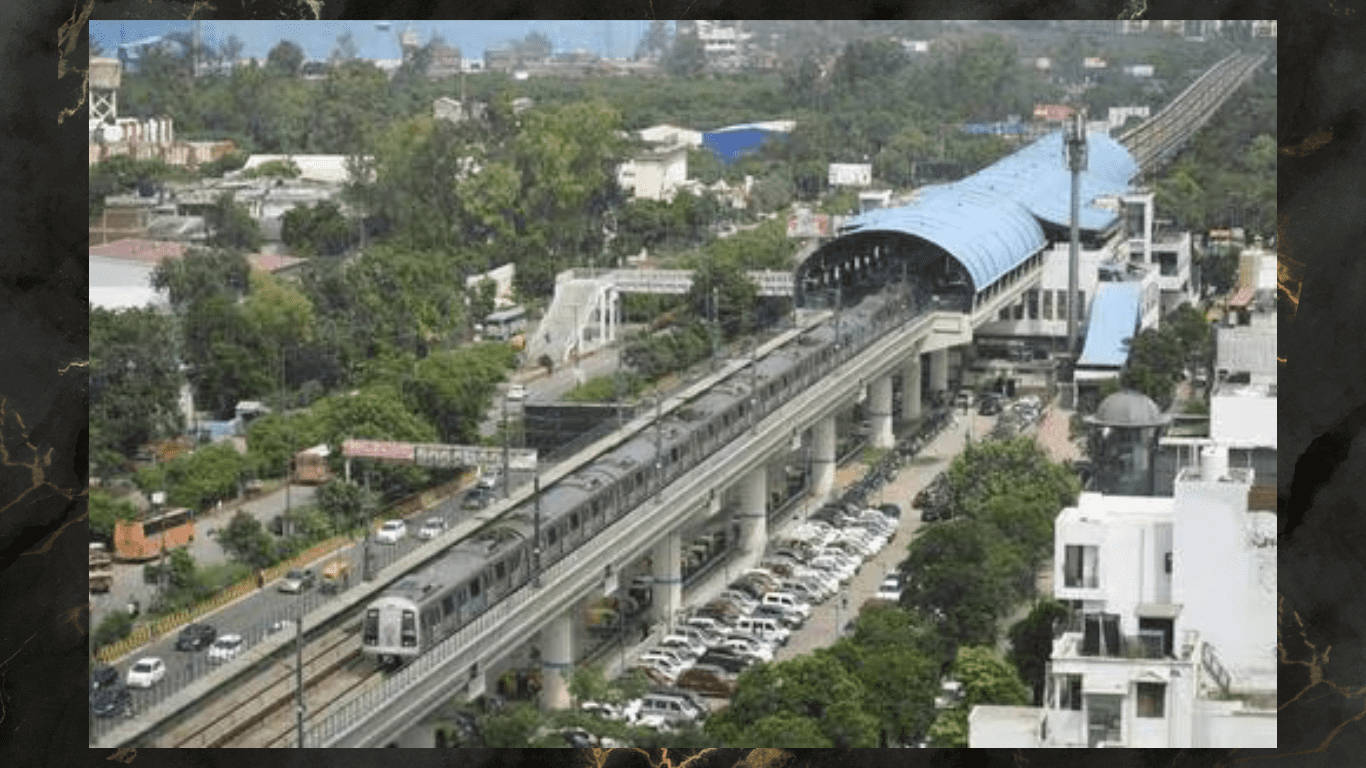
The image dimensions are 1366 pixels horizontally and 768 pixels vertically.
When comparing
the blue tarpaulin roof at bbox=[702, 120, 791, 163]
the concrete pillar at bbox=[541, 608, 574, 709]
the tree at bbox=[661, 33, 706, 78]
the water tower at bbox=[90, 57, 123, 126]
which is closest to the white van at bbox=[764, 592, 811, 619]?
the concrete pillar at bbox=[541, 608, 574, 709]

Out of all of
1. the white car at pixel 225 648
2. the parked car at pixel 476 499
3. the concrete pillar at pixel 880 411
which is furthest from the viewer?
the concrete pillar at pixel 880 411

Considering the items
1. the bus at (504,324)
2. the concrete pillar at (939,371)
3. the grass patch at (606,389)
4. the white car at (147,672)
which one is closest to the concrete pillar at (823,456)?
the concrete pillar at (939,371)

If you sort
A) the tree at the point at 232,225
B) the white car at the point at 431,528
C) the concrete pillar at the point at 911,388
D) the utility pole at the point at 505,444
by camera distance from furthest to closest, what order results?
1. the tree at the point at 232,225
2. the concrete pillar at the point at 911,388
3. the utility pole at the point at 505,444
4. the white car at the point at 431,528

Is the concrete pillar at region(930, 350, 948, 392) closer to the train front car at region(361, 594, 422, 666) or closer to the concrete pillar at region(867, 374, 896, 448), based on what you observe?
the concrete pillar at region(867, 374, 896, 448)

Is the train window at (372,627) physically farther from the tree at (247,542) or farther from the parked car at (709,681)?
the tree at (247,542)

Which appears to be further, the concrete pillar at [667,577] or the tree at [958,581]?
the concrete pillar at [667,577]
